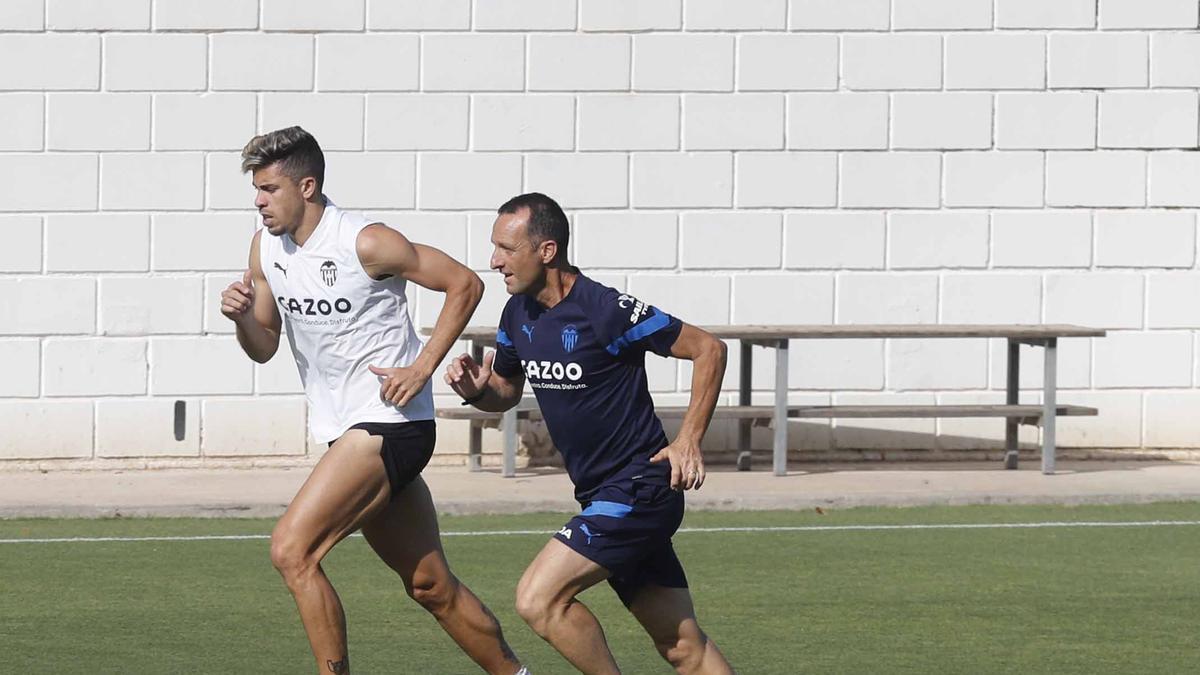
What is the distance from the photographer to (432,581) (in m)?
6.84

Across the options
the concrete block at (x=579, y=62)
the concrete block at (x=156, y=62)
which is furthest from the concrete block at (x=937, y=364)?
the concrete block at (x=156, y=62)

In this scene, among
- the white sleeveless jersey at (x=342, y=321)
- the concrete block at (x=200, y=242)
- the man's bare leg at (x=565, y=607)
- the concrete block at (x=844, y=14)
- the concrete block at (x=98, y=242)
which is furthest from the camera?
the concrete block at (x=844, y=14)

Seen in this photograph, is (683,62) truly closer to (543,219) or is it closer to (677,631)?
(543,219)

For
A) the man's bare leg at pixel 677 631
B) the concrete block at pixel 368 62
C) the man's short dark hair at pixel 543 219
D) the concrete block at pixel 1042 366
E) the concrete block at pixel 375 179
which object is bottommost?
the man's bare leg at pixel 677 631

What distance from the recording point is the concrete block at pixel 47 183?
543 inches

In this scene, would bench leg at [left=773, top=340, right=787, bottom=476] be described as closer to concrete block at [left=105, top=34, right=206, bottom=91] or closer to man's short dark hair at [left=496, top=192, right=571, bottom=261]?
concrete block at [left=105, top=34, right=206, bottom=91]

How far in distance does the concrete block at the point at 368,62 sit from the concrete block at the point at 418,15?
8cm

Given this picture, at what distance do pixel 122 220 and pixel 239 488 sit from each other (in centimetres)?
220

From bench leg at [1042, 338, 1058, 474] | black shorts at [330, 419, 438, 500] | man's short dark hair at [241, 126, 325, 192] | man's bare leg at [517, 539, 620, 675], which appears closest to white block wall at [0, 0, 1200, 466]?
bench leg at [1042, 338, 1058, 474]

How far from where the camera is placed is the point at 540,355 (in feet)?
21.0

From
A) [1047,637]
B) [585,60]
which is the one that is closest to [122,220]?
[585,60]

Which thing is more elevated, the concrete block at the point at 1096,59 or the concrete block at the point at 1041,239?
the concrete block at the point at 1096,59

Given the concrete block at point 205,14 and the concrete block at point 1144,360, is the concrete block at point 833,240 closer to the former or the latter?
the concrete block at point 1144,360

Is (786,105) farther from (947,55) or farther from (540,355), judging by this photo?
(540,355)
